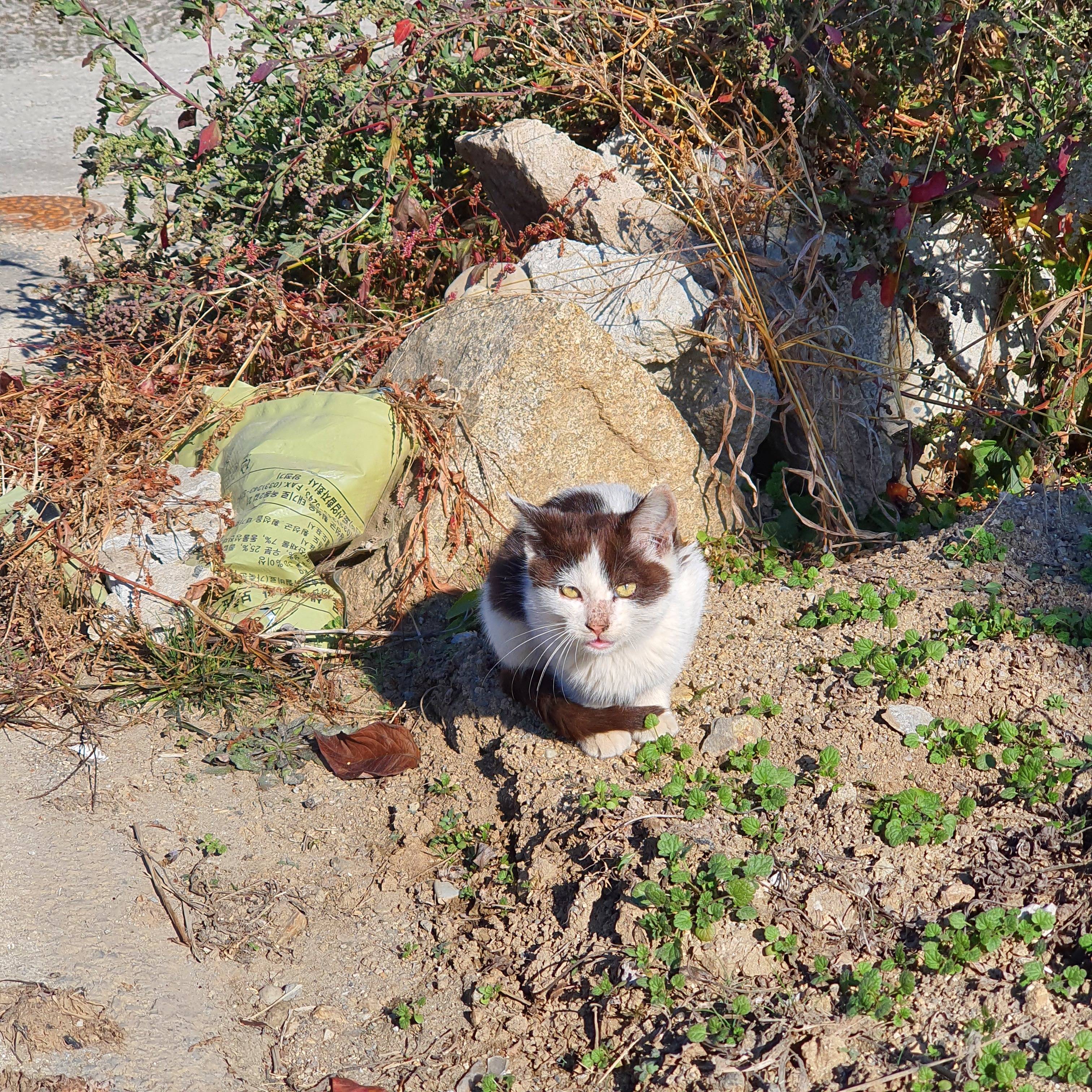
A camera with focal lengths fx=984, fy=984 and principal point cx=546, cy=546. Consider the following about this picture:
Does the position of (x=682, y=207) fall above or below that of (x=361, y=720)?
above

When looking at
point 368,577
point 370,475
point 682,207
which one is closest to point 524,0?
point 682,207

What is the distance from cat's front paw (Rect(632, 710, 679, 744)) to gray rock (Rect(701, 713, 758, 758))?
10cm

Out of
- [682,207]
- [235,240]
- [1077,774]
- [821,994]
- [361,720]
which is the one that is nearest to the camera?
[821,994]

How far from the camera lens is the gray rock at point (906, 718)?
9.23 ft

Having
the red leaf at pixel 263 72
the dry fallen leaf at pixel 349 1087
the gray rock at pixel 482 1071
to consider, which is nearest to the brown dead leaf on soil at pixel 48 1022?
the dry fallen leaf at pixel 349 1087

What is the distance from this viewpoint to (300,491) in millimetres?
3664

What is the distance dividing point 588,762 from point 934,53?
2.96m

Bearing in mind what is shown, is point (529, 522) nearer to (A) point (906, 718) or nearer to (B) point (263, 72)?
(A) point (906, 718)

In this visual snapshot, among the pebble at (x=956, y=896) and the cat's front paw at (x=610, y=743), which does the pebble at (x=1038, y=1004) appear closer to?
the pebble at (x=956, y=896)

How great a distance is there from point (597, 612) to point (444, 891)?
92 cm

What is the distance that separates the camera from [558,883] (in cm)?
266

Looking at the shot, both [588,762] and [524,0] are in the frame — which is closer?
[588,762]

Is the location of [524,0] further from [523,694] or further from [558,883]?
[558,883]

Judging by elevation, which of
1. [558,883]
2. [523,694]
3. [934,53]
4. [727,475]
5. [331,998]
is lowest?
[331,998]
